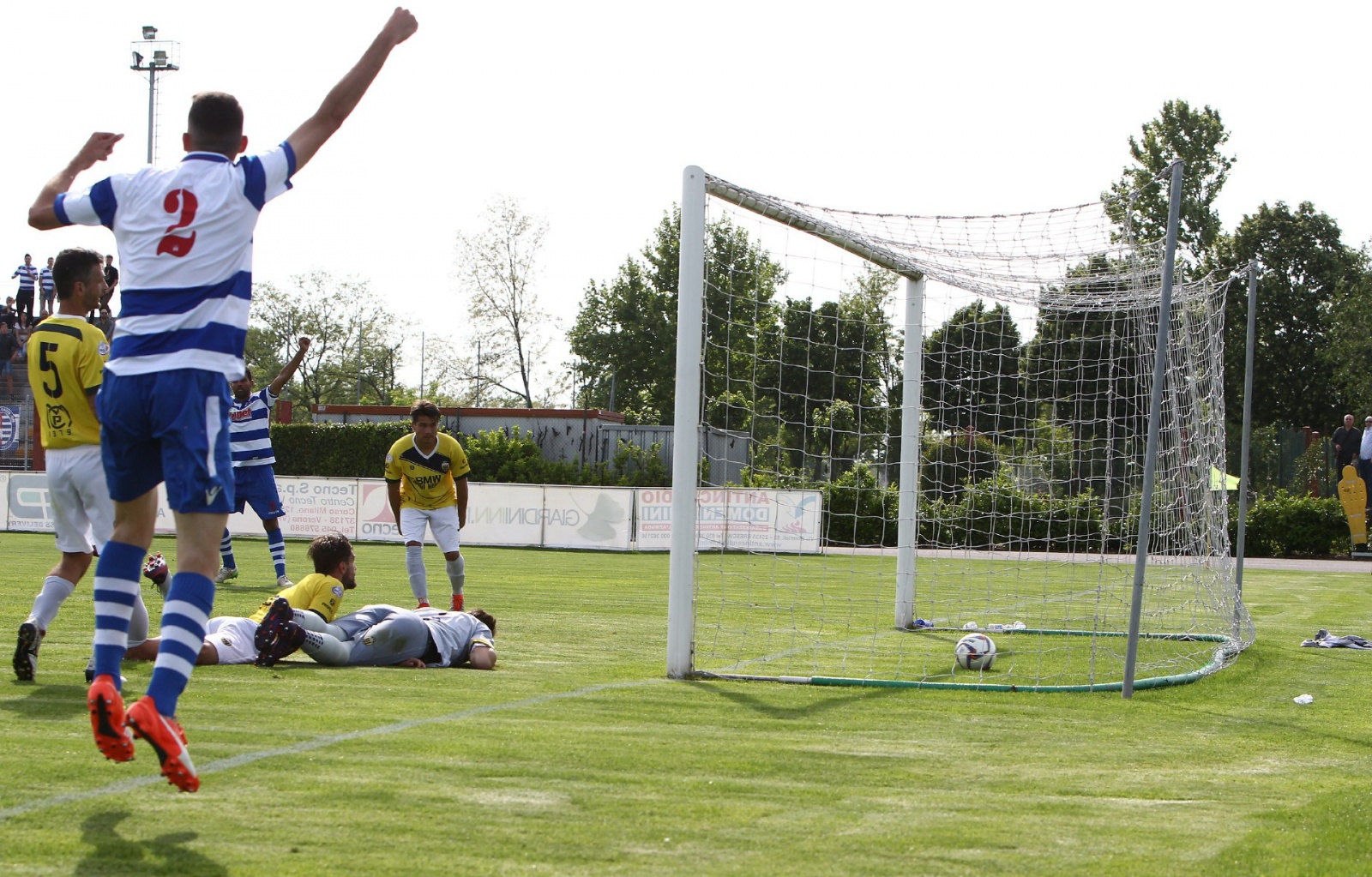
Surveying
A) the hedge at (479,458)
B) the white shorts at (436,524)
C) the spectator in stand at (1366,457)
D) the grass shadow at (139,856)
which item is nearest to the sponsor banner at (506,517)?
the hedge at (479,458)

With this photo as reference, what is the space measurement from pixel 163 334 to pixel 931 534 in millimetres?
11582

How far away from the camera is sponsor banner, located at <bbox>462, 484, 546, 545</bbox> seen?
2648 centimetres

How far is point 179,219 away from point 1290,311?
181 feet

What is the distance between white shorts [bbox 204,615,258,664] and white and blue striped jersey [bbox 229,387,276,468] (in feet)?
19.4

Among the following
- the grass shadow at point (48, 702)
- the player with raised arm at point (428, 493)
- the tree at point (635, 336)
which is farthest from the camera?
the tree at point (635, 336)

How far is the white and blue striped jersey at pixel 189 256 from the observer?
4.10 m

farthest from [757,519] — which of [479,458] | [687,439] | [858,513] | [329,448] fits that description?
[329,448]

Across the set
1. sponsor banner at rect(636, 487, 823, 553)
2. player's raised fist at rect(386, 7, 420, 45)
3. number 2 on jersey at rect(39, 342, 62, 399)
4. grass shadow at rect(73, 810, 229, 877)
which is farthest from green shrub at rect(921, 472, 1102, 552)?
grass shadow at rect(73, 810, 229, 877)

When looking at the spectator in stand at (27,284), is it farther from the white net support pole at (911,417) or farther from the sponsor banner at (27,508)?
the white net support pole at (911,417)

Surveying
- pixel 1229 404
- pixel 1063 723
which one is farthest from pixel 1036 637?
pixel 1229 404

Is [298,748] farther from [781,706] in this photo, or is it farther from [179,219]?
[781,706]

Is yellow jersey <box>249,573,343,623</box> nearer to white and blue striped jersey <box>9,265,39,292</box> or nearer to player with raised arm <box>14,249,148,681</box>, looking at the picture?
player with raised arm <box>14,249,148,681</box>

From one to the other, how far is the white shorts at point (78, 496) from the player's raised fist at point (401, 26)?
10.4 feet

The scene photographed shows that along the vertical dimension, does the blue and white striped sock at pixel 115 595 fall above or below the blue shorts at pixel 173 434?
below
